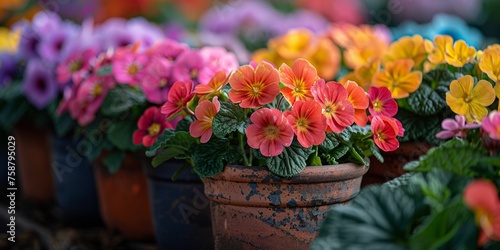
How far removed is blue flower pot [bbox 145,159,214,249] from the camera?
1.68 metres

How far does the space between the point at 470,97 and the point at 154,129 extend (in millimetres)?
692

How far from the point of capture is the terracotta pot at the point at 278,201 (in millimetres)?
1287

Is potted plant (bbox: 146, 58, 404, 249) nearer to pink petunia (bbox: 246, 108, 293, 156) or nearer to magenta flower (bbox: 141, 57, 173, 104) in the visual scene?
pink petunia (bbox: 246, 108, 293, 156)

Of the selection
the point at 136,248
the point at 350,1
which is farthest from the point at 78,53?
the point at 350,1

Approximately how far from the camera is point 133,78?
1792mm

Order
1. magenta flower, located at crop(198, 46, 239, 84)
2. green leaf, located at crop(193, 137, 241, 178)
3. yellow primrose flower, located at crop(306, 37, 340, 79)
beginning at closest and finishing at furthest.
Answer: green leaf, located at crop(193, 137, 241, 178) < magenta flower, located at crop(198, 46, 239, 84) < yellow primrose flower, located at crop(306, 37, 340, 79)

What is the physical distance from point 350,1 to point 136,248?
128 inches

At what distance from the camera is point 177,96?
138cm

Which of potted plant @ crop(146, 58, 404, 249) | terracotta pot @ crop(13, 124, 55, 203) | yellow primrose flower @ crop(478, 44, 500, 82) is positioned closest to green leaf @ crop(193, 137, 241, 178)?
potted plant @ crop(146, 58, 404, 249)

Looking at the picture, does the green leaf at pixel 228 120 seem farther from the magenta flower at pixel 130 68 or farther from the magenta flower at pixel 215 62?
the magenta flower at pixel 130 68

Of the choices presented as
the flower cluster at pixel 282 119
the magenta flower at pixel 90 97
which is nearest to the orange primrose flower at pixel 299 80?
the flower cluster at pixel 282 119

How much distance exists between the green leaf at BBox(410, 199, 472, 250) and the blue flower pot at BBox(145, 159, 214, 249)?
0.84 metres

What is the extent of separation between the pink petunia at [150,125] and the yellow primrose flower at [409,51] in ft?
1.87

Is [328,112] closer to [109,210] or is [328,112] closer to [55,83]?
[109,210]
